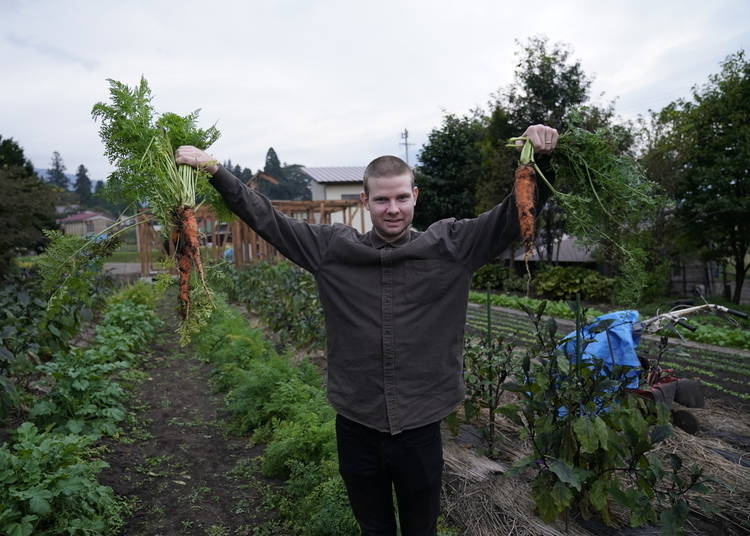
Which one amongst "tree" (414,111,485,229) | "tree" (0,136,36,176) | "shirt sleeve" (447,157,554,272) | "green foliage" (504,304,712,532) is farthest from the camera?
"tree" (0,136,36,176)

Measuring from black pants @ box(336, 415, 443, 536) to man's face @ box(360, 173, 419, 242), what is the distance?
2.57ft

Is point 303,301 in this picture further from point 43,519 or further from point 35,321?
point 43,519

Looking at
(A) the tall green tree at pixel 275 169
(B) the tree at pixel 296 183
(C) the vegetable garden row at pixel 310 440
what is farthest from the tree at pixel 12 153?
(B) the tree at pixel 296 183

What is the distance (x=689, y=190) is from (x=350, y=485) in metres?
13.8

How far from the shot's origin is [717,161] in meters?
11.9

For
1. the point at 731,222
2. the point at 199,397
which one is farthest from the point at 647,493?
the point at 731,222

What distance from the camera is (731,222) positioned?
486 inches

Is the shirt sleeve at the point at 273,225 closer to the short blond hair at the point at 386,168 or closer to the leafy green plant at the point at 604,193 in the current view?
the short blond hair at the point at 386,168

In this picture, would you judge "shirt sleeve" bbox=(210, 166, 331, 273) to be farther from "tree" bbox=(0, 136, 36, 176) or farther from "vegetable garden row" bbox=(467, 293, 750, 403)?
"tree" bbox=(0, 136, 36, 176)

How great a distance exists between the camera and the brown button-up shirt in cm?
196

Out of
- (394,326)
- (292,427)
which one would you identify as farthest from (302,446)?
(394,326)

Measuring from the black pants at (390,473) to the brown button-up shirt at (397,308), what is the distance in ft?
0.24

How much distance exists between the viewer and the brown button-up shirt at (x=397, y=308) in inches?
77.1

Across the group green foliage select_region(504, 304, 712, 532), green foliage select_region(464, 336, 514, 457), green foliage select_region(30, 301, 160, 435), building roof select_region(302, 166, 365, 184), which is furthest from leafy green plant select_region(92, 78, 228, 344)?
building roof select_region(302, 166, 365, 184)
